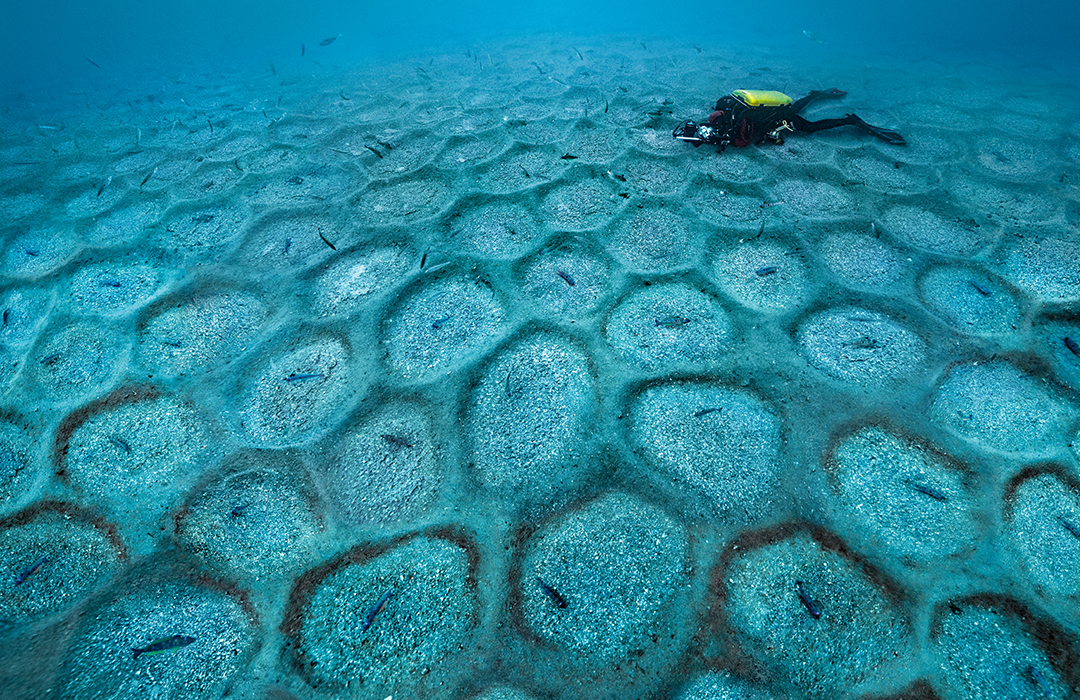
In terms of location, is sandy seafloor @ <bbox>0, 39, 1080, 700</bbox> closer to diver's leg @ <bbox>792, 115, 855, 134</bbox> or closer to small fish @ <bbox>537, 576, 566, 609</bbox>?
small fish @ <bbox>537, 576, 566, 609</bbox>

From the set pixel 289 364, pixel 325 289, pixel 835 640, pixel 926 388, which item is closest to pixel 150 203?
pixel 325 289

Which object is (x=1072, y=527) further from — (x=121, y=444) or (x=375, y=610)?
(x=121, y=444)

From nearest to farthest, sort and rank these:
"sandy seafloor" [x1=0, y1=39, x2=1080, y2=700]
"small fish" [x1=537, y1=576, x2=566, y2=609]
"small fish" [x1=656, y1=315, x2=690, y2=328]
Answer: "sandy seafloor" [x1=0, y1=39, x2=1080, y2=700] → "small fish" [x1=537, y1=576, x2=566, y2=609] → "small fish" [x1=656, y1=315, x2=690, y2=328]

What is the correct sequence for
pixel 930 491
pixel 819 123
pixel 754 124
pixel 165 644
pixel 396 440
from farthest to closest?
pixel 819 123 < pixel 754 124 < pixel 396 440 < pixel 930 491 < pixel 165 644

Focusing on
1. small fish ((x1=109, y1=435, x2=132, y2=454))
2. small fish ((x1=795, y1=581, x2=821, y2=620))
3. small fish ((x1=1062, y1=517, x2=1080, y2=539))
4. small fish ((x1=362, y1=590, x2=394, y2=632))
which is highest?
small fish ((x1=109, y1=435, x2=132, y2=454))

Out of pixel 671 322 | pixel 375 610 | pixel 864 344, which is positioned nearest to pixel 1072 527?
pixel 864 344

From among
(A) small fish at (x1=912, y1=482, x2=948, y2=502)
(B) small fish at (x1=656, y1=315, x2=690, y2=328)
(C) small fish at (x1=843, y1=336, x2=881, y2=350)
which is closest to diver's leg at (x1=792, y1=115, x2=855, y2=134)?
(C) small fish at (x1=843, y1=336, x2=881, y2=350)
